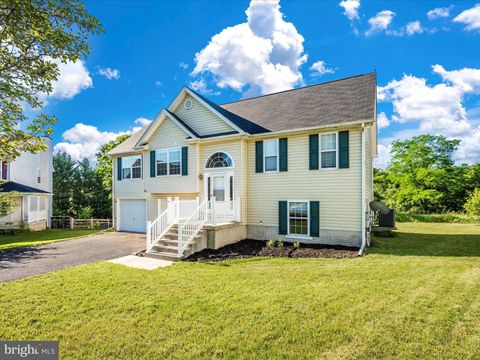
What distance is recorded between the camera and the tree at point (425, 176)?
91.1ft

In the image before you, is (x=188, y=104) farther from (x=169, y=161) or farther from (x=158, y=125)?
(x=169, y=161)

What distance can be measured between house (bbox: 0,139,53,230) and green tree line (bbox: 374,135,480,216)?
36.2 meters

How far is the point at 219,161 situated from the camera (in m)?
12.8

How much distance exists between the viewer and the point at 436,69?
570 inches

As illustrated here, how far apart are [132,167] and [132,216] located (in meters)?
3.21

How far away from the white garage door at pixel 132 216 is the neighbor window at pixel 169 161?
304 cm

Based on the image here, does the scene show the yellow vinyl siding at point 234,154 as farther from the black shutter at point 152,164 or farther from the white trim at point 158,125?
the black shutter at point 152,164

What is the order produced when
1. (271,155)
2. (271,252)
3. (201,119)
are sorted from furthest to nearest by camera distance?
(201,119), (271,155), (271,252)

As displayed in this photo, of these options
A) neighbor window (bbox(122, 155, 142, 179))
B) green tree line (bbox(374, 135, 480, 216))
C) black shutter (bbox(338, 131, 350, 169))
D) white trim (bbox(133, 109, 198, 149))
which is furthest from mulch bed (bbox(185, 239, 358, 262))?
green tree line (bbox(374, 135, 480, 216))

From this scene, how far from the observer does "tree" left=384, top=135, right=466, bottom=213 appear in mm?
27781

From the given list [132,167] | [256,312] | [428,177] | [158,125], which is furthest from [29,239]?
[428,177]

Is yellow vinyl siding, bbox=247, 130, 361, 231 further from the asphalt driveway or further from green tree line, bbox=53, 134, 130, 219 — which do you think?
green tree line, bbox=53, 134, 130, 219

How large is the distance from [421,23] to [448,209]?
24.8m

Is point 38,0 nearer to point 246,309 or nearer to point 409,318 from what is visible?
point 246,309
